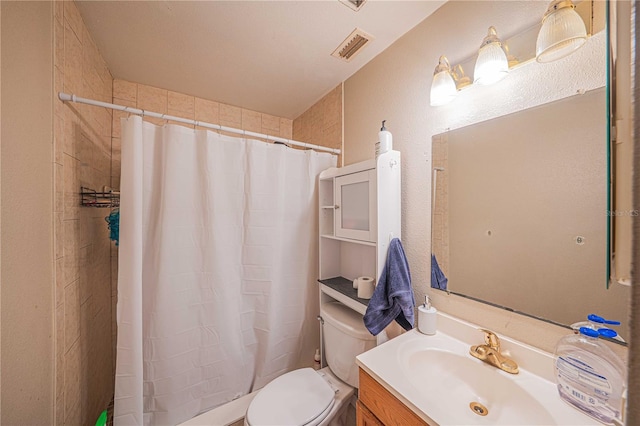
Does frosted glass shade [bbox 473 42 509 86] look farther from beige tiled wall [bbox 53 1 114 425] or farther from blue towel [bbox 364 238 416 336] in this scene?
beige tiled wall [bbox 53 1 114 425]

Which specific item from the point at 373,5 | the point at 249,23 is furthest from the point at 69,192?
the point at 373,5

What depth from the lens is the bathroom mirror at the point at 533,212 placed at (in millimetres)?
667

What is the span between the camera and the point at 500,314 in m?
0.86

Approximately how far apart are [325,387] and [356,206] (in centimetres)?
93

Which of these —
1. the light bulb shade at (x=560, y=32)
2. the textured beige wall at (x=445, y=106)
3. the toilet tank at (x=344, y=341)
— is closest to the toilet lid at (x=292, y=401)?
the toilet tank at (x=344, y=341)

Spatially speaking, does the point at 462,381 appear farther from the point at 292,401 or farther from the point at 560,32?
the point at 560,32

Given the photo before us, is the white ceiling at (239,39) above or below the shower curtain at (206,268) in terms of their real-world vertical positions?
above

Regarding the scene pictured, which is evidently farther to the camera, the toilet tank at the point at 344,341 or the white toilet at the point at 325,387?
the toilet tank at the point at 344,341

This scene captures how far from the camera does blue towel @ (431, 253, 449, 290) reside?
3.39 ft

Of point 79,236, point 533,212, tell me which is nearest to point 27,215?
point 79,236

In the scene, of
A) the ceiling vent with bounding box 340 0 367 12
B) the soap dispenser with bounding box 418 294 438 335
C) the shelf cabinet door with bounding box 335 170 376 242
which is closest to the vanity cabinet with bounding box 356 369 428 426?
the soap dispenser with bounding box 418 294 438 335

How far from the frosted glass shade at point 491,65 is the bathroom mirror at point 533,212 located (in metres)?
0.15

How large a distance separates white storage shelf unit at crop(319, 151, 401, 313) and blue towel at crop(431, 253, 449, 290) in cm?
20

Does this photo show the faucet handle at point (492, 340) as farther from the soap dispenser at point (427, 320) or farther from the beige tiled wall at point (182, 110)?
the beige tiled wall at point (182, 110)
